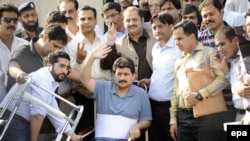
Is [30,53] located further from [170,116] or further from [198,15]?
[198,15]

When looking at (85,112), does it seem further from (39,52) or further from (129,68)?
(39,52)

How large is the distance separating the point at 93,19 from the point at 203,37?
4.17ft

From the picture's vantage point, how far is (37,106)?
16.5ft

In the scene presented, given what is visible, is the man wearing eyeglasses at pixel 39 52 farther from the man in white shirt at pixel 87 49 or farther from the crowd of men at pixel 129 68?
the man in white shirt at pixel 87 49

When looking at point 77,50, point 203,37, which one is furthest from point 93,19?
point 203,37

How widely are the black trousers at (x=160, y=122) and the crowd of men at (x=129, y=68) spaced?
10mm

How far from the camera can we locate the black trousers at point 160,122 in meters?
5.76

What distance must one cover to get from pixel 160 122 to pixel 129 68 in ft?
2.10

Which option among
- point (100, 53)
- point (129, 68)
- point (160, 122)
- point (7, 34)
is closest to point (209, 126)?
point (160, 122)

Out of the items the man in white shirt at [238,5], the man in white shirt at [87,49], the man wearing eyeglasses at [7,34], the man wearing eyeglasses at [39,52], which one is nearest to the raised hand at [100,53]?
the man wearing eyeglasses at [39,52]

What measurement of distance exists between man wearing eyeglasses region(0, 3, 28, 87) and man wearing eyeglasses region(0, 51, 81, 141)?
87 cm

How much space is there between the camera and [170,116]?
5648 millimetres

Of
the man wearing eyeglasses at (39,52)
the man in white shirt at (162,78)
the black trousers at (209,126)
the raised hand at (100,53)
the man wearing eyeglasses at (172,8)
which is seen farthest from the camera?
the man wearing eyeglasses at (172,8)

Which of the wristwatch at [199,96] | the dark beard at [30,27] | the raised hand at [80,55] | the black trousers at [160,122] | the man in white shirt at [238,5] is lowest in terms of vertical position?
the black trousers at [160,122]
